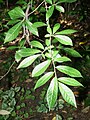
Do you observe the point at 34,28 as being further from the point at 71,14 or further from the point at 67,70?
the point at 71,14

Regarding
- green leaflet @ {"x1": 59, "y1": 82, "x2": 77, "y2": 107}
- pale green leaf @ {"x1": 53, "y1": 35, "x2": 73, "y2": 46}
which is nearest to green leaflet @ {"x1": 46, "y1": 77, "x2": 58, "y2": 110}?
green leaflet @ {"x1": 59, "y1": 82, "x2": 77, "y2": 107}

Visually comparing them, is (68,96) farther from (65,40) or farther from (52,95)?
(65,40)

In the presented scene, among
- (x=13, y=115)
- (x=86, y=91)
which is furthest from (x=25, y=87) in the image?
(x=86, y=91)

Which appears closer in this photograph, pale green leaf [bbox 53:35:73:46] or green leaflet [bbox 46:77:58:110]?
green leaflet [bbox 46:77:58:110]

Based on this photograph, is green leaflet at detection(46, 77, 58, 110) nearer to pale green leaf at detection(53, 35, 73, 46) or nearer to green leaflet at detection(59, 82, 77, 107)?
green leaflet at detection(59, 82, 77, 107)

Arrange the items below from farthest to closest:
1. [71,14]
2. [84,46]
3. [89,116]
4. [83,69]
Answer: [71,14]
[84,46]
[83,69]
[89,116]

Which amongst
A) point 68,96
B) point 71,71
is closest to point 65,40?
point 71,71

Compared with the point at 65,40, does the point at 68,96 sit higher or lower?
lower

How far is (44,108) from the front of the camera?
2555 mm

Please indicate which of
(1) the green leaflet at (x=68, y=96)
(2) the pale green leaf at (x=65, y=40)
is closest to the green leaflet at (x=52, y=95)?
(1) the green leaflet at (x=68, y=96)

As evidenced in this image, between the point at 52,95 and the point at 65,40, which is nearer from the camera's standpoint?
the point at 52,95

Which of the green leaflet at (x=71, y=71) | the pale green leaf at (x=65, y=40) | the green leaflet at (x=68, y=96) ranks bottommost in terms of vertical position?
the green leaflet at (x=68, y=96)

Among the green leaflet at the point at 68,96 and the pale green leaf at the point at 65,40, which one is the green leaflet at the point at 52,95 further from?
the pale green leaf at the point at 65,40

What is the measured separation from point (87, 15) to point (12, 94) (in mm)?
1708
